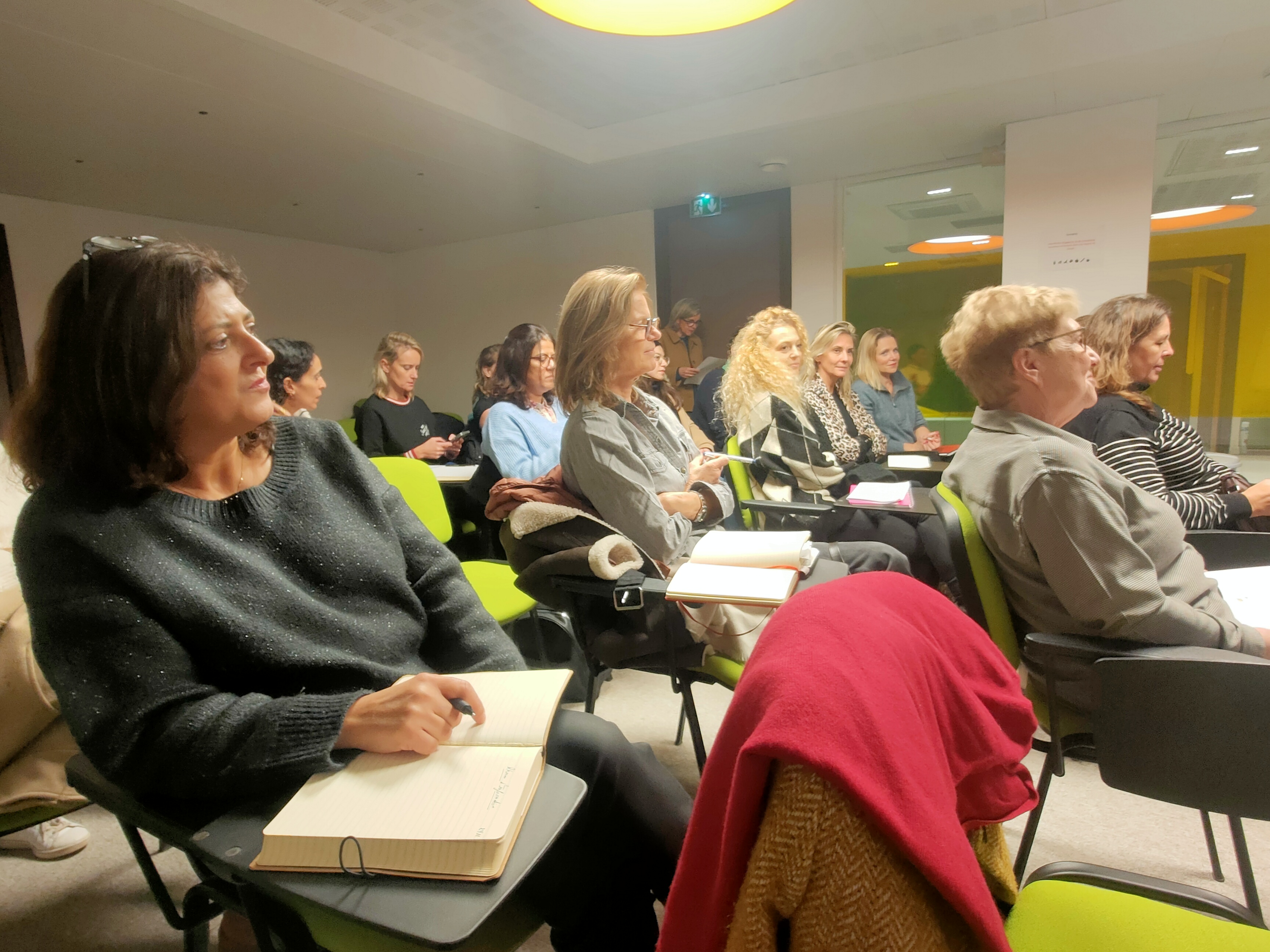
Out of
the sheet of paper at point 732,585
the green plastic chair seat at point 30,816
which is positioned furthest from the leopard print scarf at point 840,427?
the green plastic chair seat at point 30,816

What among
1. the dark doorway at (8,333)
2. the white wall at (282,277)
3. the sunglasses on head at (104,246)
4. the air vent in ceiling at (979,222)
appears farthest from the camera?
the white wall at (282,277)

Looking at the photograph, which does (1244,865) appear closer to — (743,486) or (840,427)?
(743,486)

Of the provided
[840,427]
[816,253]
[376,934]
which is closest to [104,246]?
[376,934]

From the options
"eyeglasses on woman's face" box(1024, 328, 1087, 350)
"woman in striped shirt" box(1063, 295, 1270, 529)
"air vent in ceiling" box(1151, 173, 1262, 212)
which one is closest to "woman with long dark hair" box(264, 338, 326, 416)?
"eyeglasses on woman's face" box(1024, 328, 1087, 350)

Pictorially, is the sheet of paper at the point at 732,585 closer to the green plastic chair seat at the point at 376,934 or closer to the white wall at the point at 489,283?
the green plastic chair seat at the point at 376,934

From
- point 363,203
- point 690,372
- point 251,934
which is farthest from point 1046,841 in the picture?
point 363,203

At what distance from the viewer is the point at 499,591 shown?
244 cm

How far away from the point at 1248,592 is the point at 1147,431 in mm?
755

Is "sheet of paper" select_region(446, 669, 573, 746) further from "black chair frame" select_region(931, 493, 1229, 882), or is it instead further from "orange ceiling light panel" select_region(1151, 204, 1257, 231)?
"orange ceiling light panel" select_region(1151, 204, 1257, 231)

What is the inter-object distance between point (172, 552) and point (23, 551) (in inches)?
6.7

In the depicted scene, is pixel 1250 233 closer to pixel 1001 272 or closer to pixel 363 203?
pixel 1001 272

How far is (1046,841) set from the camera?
5.92 ft

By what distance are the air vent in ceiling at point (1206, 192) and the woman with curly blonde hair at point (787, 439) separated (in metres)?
2.92

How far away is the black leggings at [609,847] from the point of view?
1.01m
